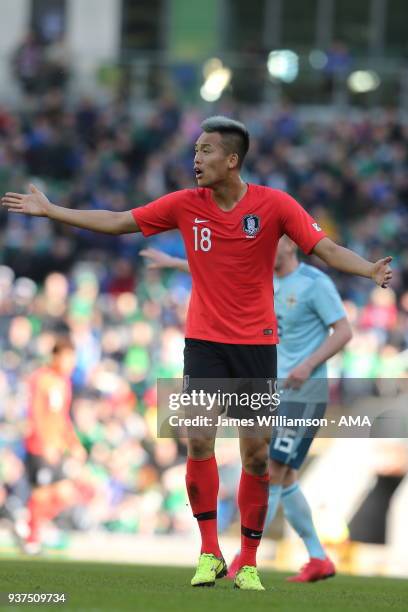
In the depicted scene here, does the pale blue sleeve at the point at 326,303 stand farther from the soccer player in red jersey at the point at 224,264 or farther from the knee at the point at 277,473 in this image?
the soccer player in red jersey at the point at 224,264

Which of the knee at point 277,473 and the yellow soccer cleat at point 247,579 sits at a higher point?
the knee at point 277,473

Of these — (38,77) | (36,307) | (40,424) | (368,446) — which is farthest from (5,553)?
(38,77)

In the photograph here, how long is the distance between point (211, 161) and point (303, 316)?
2.22 metres

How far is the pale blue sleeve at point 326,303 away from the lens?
10477 mm

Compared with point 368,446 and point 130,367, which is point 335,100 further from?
point 368,446

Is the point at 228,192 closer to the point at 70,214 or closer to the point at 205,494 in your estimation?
the point at 70,214

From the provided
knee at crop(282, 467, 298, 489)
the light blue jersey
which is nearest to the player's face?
the light blue jersey

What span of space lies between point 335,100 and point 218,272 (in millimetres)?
20048

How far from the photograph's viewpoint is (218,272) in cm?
862

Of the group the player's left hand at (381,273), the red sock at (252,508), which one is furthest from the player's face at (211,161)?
the red sock at (252,508)

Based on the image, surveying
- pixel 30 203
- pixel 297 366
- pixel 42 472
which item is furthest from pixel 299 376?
pixel 42 472

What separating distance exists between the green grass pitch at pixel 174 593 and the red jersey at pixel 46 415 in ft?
18.0

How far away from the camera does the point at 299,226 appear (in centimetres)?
861

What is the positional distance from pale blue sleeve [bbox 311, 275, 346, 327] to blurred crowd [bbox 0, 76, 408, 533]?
4.83 metres
